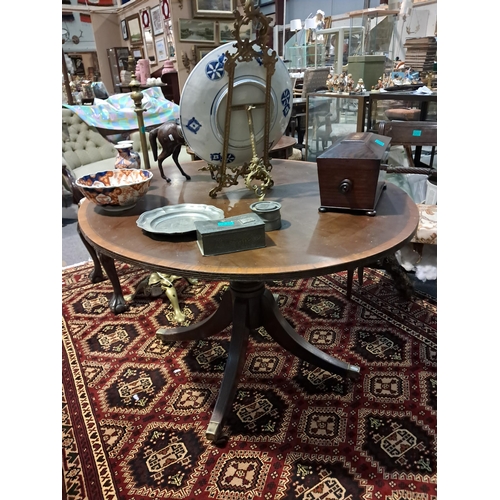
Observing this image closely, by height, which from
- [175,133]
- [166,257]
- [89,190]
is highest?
[175,133]

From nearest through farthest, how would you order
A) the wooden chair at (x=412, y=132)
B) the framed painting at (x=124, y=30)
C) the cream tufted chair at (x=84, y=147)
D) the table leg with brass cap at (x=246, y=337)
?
the table leg with brass cap at (x=246, y=337)
the wooden chair at (x=412, y=132)
the cream tufted chair at (x=84, y=147)
the framed painting at (x=124, y=30)

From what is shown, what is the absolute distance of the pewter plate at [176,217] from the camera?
1182mm

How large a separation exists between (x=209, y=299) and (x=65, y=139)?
94.4 inches

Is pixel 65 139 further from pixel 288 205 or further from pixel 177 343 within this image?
pixel 288 205

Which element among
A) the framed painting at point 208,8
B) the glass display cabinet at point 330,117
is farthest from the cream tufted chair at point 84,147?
the framed painting at point 208,8

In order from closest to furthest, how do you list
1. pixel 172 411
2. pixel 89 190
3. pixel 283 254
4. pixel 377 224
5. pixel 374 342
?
pixel 283 254 → pixel 377 224 → pixel 89 190 → pixel 172 411 → pixel 374 342

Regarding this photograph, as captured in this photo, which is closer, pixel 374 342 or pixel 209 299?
pixel 374 342

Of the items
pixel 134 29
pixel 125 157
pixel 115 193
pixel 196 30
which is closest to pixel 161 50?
pixel 196 30

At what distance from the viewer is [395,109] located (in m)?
4.30

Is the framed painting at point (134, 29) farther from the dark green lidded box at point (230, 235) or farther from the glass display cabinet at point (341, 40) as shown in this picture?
the dark green lidded box at point (230, 235)

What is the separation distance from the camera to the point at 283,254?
3.42 feet

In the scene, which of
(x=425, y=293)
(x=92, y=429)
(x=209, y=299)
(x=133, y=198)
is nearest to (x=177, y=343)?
(x=209, y=299)

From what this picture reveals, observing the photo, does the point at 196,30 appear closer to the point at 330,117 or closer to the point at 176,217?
the point at 330,117

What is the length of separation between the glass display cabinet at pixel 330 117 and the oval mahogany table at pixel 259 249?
2.23 metres
